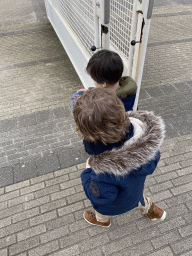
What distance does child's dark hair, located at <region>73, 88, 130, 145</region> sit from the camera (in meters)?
1.10

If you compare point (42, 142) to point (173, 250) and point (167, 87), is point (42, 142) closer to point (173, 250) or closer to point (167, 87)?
point (173, 250)

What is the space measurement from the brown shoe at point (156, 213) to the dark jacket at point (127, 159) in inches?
39.0

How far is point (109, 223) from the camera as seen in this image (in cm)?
234

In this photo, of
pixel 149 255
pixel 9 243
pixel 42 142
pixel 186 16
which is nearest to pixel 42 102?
pixel 42 142

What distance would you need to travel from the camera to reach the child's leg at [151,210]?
2293 millimetres

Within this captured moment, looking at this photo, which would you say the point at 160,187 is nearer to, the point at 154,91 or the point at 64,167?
the point at 64,167

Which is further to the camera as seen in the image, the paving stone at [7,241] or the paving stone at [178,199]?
the paving stone at [178,199]

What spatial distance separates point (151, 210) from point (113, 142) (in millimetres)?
1528

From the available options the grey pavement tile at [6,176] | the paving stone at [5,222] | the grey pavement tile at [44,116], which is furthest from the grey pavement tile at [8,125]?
the paving stone at [5,222]

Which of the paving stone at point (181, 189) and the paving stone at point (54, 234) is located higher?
the paving stone at point (181, 189)

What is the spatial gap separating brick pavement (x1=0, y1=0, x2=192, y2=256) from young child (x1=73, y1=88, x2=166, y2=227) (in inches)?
42.6

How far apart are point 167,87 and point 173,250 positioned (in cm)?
346

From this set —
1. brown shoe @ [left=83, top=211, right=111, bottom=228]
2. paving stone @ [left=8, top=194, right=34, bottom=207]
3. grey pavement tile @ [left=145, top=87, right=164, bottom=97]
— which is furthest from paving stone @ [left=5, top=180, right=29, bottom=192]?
grey pavement tile @ [left=145, top=87, right=164, bottom=97]

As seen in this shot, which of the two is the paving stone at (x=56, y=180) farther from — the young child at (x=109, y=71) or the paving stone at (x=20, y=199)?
the young child at (x=109, y=71)
